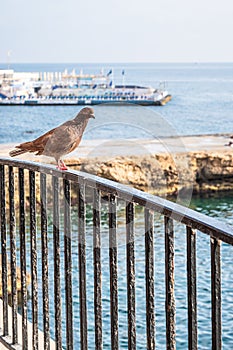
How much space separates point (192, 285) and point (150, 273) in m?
0.18

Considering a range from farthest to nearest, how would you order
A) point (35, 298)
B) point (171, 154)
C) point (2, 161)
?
1. point (171, 154)
2. point (2, 161)
3. point (35, 298)

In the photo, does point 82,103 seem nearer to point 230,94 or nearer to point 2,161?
point 230,94

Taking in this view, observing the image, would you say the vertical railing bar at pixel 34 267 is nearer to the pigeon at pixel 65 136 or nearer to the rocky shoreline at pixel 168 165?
the pigeon at pixel 65 136

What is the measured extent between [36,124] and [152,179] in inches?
1455

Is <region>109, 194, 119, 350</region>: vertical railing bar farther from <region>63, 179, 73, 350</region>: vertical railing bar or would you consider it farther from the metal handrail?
<region>63, 179, 73, 350</region>: vertical railing bar

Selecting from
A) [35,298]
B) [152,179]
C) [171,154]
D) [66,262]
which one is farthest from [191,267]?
[171,154]

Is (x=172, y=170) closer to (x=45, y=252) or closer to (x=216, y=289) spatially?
(x=45, y=252)

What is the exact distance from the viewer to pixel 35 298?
2.02m

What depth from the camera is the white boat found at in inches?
2594

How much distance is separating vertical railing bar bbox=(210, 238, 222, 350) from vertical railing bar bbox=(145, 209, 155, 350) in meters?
0.21

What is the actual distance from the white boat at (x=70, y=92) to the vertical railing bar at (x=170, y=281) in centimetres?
5942

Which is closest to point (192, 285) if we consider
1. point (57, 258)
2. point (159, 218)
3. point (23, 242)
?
point (57, 258)

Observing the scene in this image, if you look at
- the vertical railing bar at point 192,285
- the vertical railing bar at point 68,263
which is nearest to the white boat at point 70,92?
the vertical railing bar at point 68,263

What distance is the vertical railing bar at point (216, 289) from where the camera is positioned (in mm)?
1189
